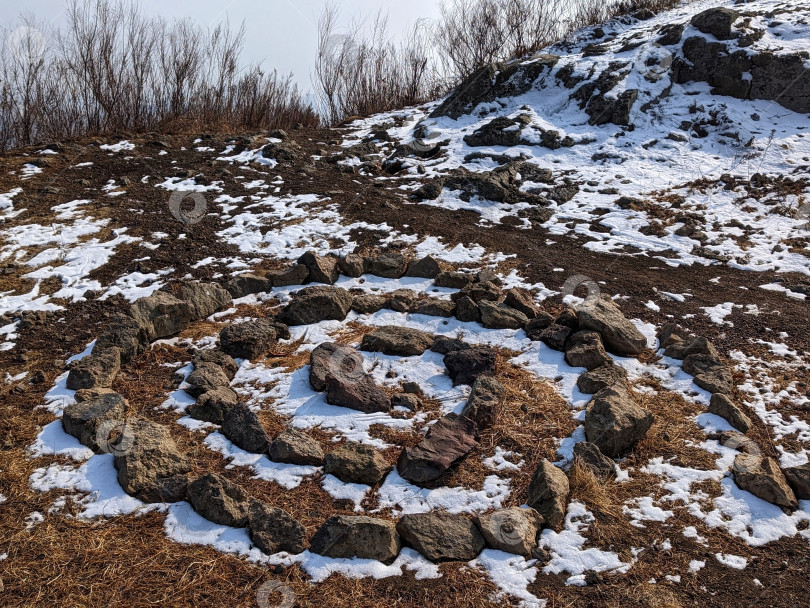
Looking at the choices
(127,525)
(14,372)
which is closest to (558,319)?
(127,525)

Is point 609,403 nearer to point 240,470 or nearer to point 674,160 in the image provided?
point 240,470

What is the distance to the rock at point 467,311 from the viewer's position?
521 cm

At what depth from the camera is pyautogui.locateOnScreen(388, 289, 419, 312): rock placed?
17.7 ft

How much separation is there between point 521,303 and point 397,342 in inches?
54.0

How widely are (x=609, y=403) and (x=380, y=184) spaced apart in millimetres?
6144

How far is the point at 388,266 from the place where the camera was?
608 cm

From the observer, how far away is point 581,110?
1076 centimetres

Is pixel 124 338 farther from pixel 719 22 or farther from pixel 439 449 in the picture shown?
pixel 719 22

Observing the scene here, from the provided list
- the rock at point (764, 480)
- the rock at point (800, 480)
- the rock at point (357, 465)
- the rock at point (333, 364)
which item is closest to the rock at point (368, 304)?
the rock at point (333, 364)

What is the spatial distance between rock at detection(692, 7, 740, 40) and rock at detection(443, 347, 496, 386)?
33.1 feet

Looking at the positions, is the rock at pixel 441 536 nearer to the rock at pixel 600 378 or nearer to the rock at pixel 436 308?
the rock at pixel 600 378

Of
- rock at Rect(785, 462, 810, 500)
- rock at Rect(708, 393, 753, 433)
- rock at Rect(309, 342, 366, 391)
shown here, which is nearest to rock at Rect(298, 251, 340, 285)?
rock at Rect(309, 342, 366, 391)

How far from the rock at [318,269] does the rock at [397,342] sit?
52.8 inches

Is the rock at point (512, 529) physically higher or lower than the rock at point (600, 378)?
lower
